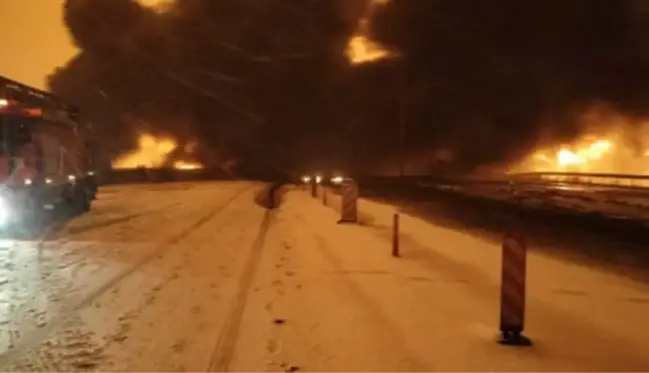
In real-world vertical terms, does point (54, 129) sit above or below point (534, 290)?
above

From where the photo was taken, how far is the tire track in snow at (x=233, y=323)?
23.8ft

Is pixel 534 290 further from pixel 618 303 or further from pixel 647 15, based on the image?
pixel 647 15

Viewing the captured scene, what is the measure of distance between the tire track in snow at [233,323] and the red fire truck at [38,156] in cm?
902

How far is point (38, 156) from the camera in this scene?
2377 cm

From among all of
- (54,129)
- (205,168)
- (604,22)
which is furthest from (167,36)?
(54,129)

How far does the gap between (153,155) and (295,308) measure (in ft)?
194

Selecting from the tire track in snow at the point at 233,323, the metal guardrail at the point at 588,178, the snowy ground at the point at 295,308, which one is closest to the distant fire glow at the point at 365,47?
the metal guardrail at the point at 588,178

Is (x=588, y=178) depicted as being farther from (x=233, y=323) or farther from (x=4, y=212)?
(x=233, y=323)

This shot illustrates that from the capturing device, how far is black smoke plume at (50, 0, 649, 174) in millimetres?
58188

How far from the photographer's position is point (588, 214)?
25969 millimetres

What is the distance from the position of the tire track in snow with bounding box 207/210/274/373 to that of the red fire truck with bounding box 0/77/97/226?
9025 mm

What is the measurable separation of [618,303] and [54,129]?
1945 centimetres

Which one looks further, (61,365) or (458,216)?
(458,216)

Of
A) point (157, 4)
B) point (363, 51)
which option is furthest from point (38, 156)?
point (157, 4)
